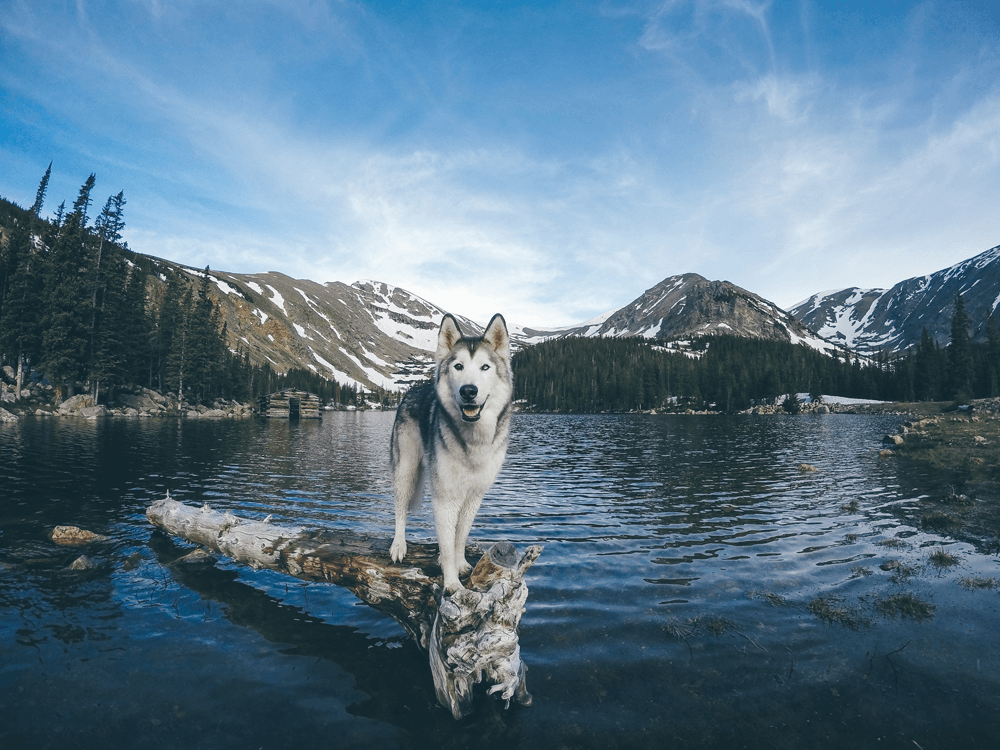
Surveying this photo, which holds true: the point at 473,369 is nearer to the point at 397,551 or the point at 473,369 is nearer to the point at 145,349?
the point at 397,551

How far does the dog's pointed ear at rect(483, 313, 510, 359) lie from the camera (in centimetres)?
619

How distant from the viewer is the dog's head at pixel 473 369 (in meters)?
5.70

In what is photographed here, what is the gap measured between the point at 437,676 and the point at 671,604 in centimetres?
527

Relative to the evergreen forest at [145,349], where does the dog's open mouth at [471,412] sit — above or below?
below

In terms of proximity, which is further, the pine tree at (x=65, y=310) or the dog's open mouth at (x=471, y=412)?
the pine tree at (x=65, y=310)

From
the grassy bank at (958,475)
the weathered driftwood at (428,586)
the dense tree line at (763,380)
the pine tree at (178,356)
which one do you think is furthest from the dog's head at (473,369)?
the dense tree line at (763,380)

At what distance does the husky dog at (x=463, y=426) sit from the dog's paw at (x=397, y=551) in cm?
110

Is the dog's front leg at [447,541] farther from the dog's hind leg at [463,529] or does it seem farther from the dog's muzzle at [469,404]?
→ the dog's muzzle at [469,404]

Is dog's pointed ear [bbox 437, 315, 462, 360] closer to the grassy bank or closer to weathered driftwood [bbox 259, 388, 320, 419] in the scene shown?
the grassy bank

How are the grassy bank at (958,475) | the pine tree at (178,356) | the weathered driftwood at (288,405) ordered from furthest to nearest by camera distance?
the weathered driftwood at (288,405) → the pine tree at (178,356) → the grassy bank at (958,475)

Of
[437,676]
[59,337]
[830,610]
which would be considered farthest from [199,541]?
[59,337]

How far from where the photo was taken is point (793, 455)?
37.1 m

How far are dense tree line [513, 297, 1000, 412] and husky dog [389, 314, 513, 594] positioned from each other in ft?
498

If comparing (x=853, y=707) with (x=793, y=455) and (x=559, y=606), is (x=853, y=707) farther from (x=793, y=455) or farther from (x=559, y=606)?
(x=793, y=455)
